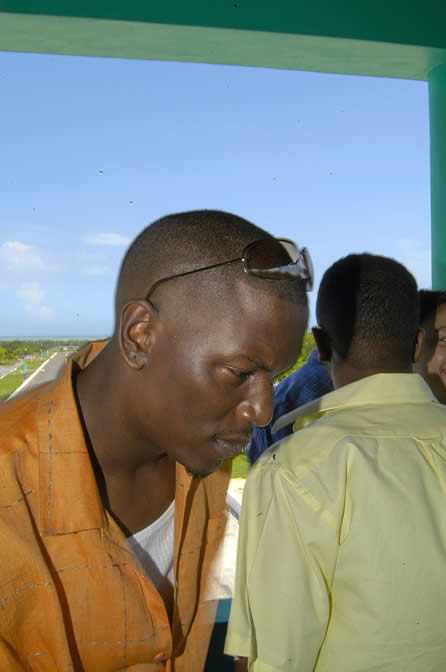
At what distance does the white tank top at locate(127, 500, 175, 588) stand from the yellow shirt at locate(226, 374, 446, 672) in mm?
219

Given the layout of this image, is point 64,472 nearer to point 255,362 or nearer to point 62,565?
point 62,565

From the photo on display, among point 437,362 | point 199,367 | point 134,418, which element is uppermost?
point 199,367

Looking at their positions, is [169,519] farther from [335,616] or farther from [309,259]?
Result: [309,259]

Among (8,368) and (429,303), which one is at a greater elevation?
(429,303)

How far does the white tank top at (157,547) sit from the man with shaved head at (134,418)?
12 centimetres

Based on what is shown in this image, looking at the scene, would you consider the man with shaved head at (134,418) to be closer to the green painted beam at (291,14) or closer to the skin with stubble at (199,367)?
the skin with stubble at (199,367)

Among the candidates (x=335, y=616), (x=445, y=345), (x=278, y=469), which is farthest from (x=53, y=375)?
(x=445, y=345)

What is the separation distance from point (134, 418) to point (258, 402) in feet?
0.83

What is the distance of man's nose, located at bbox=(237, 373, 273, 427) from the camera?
40.8 inches

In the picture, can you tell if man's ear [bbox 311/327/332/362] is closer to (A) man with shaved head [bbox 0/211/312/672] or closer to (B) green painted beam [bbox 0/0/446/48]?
(A) man with shaved head [bbox 0/211/312/672]

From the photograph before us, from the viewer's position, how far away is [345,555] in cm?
106

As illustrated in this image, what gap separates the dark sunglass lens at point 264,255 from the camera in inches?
40.9

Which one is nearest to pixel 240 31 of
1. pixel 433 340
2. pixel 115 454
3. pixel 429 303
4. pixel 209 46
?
pixel 209 46

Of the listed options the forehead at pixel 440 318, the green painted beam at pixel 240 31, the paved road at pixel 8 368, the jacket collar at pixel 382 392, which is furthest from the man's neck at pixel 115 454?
the green painted beam at pixel 240 31
